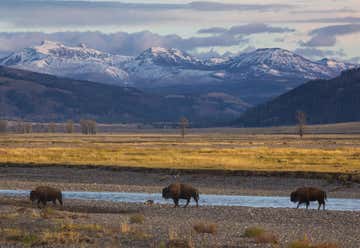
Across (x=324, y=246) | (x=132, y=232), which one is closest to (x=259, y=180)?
(x=132, y=232)

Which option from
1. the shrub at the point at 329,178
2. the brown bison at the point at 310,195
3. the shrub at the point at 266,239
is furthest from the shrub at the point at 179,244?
the shrub at the point at 329,178

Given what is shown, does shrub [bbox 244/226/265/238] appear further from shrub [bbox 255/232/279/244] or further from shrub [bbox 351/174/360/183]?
shrub [bbox 351/174/360/183]

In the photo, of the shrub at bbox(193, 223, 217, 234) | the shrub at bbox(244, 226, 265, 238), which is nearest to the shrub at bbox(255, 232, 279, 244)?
the shrub at bbox(244, 226, 265, 238)

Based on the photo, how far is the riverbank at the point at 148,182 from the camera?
5109cm

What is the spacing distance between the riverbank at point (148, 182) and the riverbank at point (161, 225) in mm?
11502

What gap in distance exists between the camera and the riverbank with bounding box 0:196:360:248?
84.9 feet

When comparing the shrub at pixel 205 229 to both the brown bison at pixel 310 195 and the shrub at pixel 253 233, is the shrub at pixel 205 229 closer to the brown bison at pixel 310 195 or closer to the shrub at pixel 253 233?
the shrub at pixel 253 233

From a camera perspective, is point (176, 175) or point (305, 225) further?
point (176, 175)

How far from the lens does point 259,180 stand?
→ 55.8m

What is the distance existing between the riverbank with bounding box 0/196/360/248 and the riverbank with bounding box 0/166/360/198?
37.7ft

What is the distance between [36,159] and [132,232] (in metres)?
47.8

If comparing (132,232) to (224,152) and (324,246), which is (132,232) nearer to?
(324,246)

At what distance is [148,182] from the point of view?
187ft

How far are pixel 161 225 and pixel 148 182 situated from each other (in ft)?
84.3
